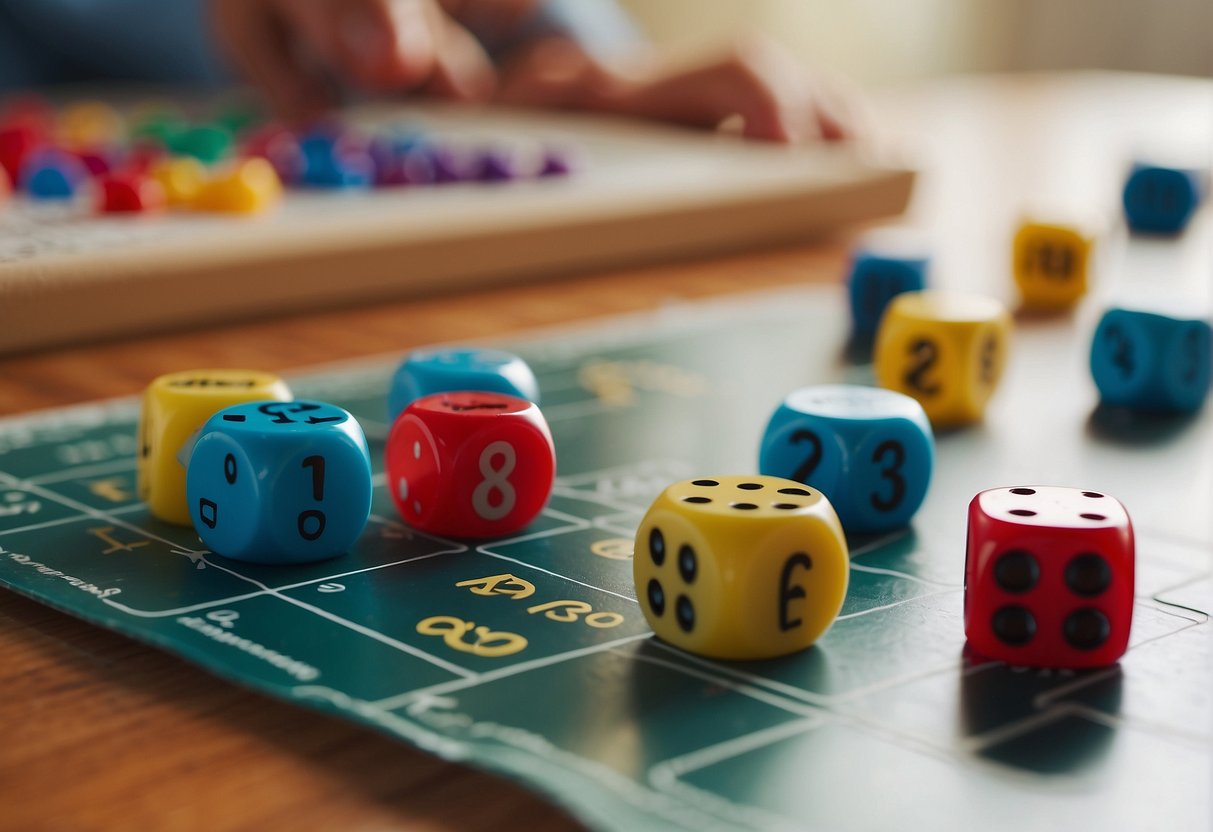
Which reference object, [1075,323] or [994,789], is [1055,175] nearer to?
[1075,323]

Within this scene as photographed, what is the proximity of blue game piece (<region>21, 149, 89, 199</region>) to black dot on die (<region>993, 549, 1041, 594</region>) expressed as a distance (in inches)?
57.4

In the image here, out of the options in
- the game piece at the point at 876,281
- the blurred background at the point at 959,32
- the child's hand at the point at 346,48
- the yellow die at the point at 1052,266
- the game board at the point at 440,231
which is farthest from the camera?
the blurred background at the point at 959,32

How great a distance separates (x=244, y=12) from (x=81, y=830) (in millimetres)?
2323

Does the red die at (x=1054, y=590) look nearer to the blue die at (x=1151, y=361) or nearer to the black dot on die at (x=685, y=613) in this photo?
the black dot on die at (x=685, y=613)

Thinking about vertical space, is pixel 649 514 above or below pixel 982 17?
below

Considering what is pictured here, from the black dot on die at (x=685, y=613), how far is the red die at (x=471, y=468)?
0.77 ft

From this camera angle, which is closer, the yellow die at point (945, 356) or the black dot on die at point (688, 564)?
the black dot on die at point (688, 564)

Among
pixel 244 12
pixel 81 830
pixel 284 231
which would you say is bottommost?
pixel 81 830

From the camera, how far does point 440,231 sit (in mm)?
1932

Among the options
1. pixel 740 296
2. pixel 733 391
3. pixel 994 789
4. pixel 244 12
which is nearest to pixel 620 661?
pixel 994 789

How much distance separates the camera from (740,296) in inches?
78.8

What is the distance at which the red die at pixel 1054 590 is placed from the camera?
845mm

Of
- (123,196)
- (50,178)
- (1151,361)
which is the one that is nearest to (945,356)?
(1151,361)

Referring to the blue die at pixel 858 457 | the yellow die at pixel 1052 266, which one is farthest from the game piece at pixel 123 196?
the yellow die at pixel 1052 266
